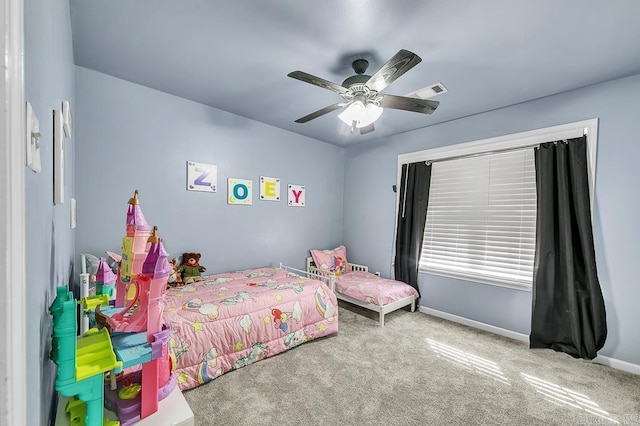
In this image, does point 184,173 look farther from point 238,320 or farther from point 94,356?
point 94,356

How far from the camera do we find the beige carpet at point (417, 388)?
5.61 ft

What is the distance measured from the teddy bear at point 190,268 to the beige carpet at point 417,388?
43.0 inches

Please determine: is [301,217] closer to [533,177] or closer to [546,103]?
[533,177]

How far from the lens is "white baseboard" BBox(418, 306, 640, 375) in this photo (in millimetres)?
2237

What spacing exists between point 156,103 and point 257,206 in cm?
157

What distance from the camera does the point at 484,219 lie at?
3.07 meters

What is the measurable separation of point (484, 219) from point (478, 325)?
4.01 ft

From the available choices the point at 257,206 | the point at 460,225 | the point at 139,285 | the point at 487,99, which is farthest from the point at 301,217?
the point at 139,285

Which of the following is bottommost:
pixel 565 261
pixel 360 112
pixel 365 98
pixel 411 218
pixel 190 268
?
pixel 190 268

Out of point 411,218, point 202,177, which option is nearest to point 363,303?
point 411,218

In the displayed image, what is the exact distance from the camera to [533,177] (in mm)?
2750

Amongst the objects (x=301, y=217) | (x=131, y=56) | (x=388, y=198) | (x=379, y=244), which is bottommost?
(x=379, y=244)

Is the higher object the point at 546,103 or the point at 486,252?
the point at 546,103

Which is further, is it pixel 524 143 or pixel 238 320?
pixel 524 143
